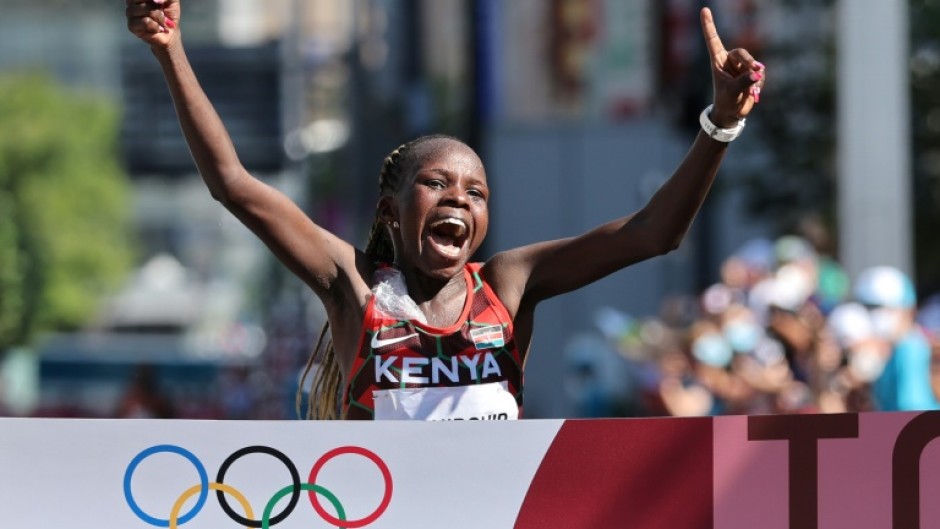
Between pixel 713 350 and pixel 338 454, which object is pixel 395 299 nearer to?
pixel 338 454

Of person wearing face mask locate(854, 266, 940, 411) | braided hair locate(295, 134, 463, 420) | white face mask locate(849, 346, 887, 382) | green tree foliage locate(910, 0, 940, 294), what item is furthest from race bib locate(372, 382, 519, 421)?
green tree foliage locate(910, 0, 940, 294)

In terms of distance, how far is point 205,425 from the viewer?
3.63 meters

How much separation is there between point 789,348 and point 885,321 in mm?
1060

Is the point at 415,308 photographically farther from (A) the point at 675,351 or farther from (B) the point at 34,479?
(A) the point at 675,351

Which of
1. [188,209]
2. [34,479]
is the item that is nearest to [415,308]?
[34,479]

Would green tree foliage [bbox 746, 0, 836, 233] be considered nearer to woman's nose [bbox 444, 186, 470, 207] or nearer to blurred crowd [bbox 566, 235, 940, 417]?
blurred crowd [bbox 566, 235, 940, 417]

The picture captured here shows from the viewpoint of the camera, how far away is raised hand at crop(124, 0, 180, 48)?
3658 millimetres

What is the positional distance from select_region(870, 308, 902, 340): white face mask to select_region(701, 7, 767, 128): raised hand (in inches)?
160

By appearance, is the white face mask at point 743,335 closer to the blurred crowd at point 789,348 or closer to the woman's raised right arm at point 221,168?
the blurred crowd at point 789,348

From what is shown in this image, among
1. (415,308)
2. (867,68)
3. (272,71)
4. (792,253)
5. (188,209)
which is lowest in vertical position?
(188,209)

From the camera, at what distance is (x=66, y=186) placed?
179 feet

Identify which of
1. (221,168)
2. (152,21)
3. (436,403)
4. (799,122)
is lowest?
(799,122)

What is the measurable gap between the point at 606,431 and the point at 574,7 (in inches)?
826

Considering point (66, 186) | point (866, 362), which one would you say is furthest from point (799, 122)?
point (66, 186)
